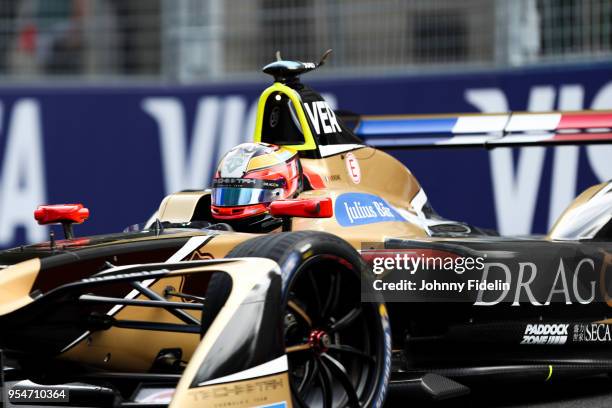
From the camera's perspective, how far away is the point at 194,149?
11.0 m

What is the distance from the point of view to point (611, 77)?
32.9ft

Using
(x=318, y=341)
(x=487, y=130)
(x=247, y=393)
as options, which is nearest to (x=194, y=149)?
(x=487, y=130)

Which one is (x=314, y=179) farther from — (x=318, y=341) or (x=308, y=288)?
(x=318, y=341)

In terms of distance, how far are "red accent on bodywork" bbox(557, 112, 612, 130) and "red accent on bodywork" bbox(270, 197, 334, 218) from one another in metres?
2.43

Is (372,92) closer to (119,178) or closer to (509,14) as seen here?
(509,14)

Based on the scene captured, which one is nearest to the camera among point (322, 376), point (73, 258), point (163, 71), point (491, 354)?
point (322, 376)

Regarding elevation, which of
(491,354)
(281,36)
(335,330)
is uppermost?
(281,36)

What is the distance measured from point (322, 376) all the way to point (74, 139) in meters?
6.75

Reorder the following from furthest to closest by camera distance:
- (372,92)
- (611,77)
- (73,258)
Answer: (372,92) < (611,77) < (73,258)

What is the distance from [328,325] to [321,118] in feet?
7.73

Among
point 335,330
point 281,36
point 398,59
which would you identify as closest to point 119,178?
point 281,36

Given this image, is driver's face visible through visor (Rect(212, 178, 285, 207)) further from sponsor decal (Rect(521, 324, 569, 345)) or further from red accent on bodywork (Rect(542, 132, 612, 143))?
red accent on bodywork (Rect(542, 132, 612, 143))

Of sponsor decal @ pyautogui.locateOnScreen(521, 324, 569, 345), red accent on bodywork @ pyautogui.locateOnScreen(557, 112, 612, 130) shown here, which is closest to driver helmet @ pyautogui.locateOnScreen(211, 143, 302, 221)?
sponsor decal @ pyautogui.locateOnScreen(521, 324, 569, 345)

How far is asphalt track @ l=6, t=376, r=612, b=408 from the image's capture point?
20.4 ft
